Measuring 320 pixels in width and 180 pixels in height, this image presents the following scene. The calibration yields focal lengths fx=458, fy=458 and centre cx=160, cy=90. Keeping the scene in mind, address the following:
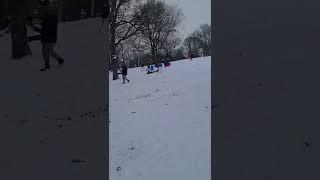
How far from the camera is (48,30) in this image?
409cm

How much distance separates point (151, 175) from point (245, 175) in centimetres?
168

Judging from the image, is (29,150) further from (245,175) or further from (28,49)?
(245,175)

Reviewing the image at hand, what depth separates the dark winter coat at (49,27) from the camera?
4078 millimetres

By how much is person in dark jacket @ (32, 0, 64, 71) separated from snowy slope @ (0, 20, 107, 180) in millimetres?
51

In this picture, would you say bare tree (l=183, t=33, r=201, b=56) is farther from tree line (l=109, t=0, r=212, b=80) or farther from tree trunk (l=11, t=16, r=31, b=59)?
tree trunk (l=11, t=16, r=31, b=59)

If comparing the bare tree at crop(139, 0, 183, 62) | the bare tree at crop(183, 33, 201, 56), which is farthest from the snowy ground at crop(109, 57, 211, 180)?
the bare tree at crop(183, 33, 201, 56)

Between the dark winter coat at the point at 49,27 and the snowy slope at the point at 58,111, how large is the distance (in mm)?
63

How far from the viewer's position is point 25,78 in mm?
4035

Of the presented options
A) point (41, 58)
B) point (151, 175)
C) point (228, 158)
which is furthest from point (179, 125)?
point (41, 58)

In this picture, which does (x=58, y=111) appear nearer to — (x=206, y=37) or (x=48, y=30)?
(x=48, y=30)

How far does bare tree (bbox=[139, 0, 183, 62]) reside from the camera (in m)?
18.0

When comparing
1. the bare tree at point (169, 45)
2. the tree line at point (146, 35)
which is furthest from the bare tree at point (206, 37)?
the bare tree at point (169, 45)

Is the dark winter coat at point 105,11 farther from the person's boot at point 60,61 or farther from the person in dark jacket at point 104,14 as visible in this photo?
the person's boot at point 60,61

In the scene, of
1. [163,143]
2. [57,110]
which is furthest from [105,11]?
[163,143]
